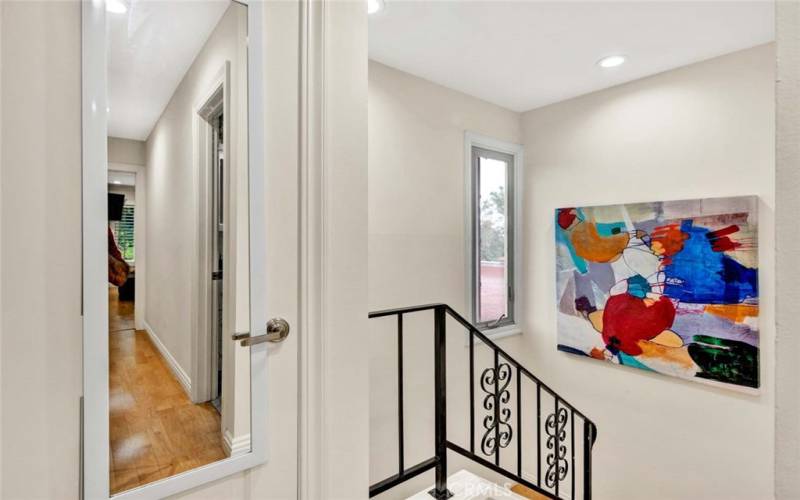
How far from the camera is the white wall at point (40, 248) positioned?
2.43 ft

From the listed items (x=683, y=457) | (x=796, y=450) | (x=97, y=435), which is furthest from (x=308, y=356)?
(x=683, y=457)

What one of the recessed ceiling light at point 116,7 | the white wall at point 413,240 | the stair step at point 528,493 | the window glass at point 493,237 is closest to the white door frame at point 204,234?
the recessed ceiling light at point 116,7

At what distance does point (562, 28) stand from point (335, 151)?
1.60 m

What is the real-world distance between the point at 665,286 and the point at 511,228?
114cm

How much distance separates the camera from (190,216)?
1.02 metres

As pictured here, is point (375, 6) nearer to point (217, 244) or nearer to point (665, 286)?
point (217, 244)

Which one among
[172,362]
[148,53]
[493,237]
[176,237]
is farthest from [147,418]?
[493,237]

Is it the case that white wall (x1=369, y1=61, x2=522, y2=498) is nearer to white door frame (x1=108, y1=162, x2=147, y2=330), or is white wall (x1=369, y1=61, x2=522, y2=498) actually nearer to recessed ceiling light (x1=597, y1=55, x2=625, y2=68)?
recessed ceiling light (x1=597, y1=55, x2=625, y2=68)

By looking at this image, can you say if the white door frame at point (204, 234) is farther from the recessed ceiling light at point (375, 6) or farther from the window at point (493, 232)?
the window at point (493, 232)

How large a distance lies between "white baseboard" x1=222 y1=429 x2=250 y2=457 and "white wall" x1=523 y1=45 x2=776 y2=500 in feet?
7.40

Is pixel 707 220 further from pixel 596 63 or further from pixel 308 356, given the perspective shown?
pixel 308 356

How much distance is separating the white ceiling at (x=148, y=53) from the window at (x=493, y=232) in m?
2.15

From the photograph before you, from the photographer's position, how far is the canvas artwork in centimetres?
222

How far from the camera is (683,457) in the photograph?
2.46m
